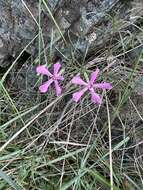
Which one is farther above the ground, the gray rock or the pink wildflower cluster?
the gray rock

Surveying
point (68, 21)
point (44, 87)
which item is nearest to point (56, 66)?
point (44, 87)

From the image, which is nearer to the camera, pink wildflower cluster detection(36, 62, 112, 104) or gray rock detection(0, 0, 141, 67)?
pink wildflower cluster detection(36, 62, 112, 104)

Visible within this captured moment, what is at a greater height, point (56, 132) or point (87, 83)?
point (87, 83)

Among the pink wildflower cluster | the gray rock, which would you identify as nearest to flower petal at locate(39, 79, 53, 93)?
the pink wildflower cluster

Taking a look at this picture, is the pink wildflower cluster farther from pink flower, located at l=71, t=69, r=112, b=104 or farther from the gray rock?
the gray rock

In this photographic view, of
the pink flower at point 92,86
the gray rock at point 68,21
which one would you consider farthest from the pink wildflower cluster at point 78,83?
the gray rock at point 68,21

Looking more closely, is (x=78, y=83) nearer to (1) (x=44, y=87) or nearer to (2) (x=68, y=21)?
(1) (x=44, y=87)

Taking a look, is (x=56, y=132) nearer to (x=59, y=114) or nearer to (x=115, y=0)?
(x=59, y=114)

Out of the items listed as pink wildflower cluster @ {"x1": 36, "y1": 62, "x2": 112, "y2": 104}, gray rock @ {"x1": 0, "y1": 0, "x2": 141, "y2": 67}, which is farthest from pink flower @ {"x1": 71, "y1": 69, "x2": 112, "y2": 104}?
gray rock @ {"x1": 0, "y1": 0, "x2": 141, "y2": 67}

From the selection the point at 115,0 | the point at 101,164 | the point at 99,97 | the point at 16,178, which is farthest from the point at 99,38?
the point at 16,178

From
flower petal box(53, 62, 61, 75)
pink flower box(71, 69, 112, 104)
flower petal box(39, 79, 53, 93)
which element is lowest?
pink flower box(71, 69, 112, 104)

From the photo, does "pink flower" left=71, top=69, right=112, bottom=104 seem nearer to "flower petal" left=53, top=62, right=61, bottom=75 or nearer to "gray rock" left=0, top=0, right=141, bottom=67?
"flower petal" left=53, top=62, right=61, bottom=75
